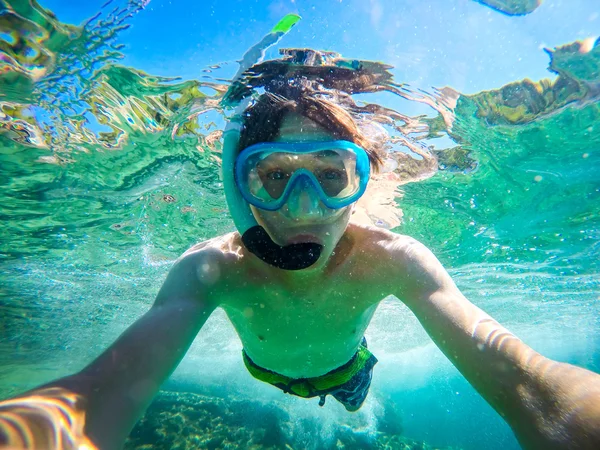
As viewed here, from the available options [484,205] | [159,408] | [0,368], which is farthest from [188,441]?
[0,368]

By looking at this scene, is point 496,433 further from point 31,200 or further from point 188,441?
point 31,200

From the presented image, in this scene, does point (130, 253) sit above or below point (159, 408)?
above

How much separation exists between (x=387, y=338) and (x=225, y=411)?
23.9 metres

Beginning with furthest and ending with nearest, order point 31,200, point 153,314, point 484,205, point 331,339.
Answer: point 484,205, point 31,200, point 331,339, point 153,314

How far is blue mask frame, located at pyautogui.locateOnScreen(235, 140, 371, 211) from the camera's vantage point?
10.2 feet

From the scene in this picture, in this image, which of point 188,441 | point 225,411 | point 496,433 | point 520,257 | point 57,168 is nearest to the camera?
point 57,168

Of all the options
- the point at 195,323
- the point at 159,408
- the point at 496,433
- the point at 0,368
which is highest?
the point at 195,323

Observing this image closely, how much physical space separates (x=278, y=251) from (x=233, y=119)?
1777mm

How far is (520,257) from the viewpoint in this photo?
14.8m

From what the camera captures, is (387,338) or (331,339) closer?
(331,339)

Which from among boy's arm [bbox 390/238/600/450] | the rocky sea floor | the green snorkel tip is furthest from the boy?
the rocky sea floor

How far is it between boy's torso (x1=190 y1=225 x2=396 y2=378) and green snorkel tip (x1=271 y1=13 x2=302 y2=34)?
319 centimetres

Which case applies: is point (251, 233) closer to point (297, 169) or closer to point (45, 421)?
point (297, 169)

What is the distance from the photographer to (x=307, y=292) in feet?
12.2
